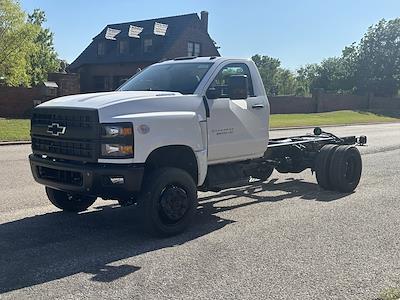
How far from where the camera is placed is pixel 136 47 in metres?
48.8

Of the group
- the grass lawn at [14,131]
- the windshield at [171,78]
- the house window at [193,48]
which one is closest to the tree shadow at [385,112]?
the house window at [193,48]

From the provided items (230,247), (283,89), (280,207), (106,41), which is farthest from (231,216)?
(283,89)

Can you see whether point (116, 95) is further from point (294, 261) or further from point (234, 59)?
point (294, 261)

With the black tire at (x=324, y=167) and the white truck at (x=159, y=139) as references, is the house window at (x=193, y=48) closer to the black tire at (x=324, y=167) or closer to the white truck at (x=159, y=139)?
the black tire at (x=324, y=167)

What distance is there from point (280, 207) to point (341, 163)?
184cm

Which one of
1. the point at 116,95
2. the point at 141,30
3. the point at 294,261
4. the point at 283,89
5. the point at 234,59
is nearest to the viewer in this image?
the point at 294,261

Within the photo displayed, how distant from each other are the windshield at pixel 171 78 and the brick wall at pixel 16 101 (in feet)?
70.5

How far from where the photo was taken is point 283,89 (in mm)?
112875

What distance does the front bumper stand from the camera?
5.73m

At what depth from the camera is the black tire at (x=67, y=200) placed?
7305mm

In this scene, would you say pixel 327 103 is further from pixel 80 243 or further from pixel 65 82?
pixel 80 243

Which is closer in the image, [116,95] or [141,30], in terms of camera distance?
[116,95]

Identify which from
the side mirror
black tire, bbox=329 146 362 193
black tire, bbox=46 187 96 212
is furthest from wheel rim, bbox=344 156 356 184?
black tire, bbox=46 187 96 212

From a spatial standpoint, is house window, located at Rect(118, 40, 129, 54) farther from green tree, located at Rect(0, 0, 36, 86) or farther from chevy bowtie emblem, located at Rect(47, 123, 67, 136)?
chevy bowtie emblem, located at Rect(47, 123, 67, 136)
